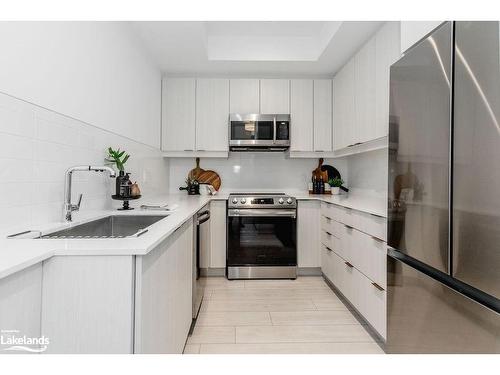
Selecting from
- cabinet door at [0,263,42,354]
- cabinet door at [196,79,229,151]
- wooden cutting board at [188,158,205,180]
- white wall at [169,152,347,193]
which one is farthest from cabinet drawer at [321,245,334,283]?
cabinet door at [0,263,42,354]

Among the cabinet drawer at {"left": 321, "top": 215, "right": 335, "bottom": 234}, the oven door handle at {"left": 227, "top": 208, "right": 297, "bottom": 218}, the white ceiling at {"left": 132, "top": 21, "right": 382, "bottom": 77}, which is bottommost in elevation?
the cabinet drawer at {"left": 321, "top": 215, "right": 335, "bottom": 234}

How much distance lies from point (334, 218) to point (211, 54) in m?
2.16

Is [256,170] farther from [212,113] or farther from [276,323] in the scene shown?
[276,323]

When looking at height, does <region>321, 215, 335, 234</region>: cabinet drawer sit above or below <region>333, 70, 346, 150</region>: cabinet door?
below

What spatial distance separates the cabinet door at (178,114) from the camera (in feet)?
11.6

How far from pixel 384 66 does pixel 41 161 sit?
243 centimetres

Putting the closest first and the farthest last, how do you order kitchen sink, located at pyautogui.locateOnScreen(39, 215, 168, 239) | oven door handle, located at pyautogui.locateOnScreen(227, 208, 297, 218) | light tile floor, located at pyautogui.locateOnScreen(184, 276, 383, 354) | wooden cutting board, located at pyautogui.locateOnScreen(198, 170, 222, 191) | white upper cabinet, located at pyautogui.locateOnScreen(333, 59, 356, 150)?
1. kitchen sink, located at pyautogui.locateOnScreen(39, 215, 168, 239)
2. light tile floor, located at pyautogui.locateOnScreen(184, 276, 383, 354)
3. white upper cabinet, located at pyautogui.locateOnScreen(333, 59, 356, 150)
4. oven door handle, located at pyautogui.locateOnScreen(227, 208, 297, 218)
5. wooden cutting board, located at pyautogui.locateOnScreen(198, 170, 222, 191)

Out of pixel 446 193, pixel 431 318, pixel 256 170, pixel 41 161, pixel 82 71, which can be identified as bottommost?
pixel 431 318

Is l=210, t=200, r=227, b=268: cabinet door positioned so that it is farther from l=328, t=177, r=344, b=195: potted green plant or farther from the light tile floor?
l=328, t=177, r=344, b=195: potted green plant

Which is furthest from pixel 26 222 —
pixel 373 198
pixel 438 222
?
pixel 373 198

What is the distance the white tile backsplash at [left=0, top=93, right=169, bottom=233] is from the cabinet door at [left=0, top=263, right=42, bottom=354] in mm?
462

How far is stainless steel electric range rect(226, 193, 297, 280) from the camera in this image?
10.2ft

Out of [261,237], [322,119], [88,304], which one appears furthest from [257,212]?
[88,304]

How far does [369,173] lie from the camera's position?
3.21 metres
